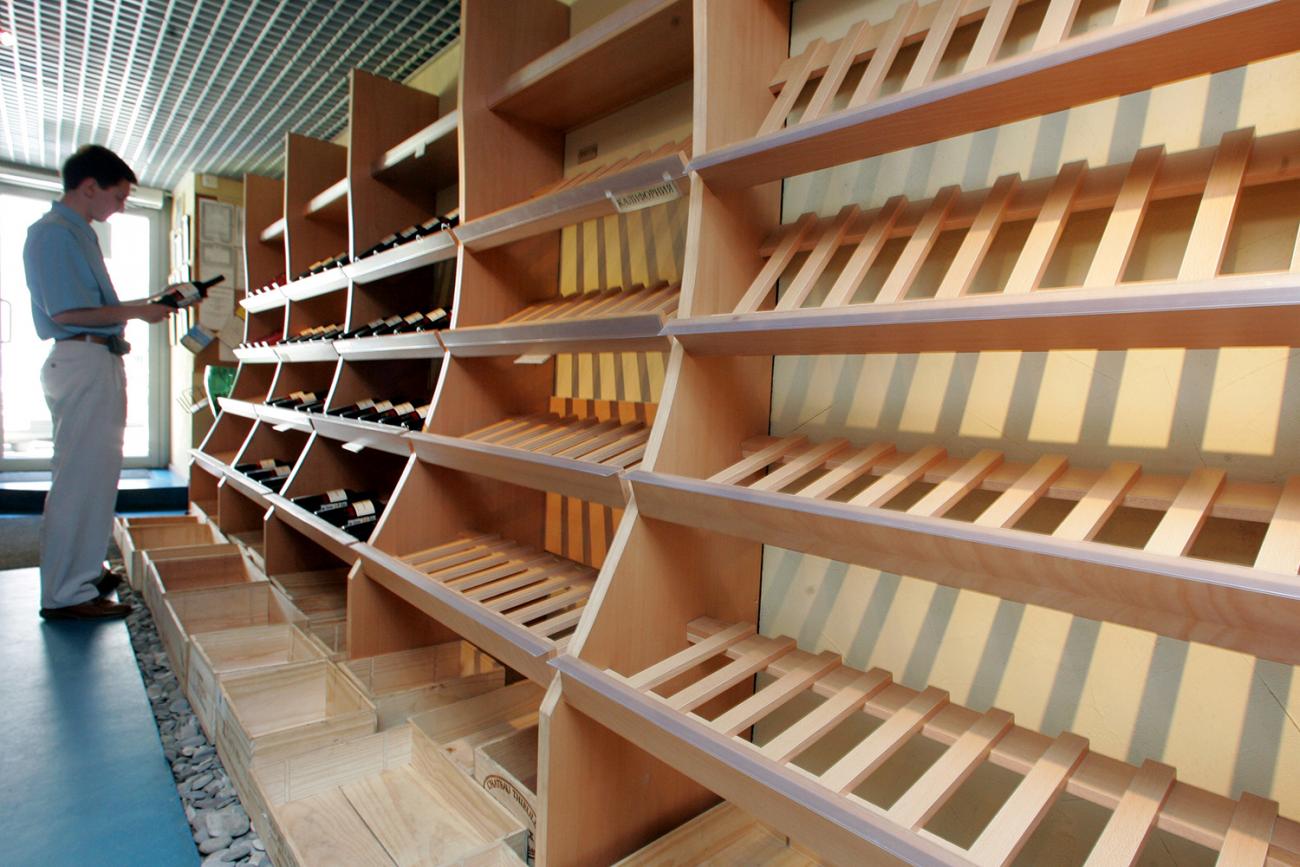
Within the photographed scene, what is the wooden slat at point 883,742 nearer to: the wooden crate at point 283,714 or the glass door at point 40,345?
the wooden crate at point 283,714

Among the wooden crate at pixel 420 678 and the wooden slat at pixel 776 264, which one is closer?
the wooden slat at pixel 776 264

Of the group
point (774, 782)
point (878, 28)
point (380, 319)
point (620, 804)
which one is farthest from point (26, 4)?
point (774, 782)

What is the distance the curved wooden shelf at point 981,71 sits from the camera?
2.77 feet

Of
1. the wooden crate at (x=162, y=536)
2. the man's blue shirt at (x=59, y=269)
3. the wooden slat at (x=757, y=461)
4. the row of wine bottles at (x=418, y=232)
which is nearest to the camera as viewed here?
the wooden slat at (x=757, y=461)

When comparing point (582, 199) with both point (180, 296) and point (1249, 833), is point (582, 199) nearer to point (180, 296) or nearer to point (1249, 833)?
point (1249, 833)

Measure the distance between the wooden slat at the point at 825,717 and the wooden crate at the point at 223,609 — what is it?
208 cm

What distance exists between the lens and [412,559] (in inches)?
89.0

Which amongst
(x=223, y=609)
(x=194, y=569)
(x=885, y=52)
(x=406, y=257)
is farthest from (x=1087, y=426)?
(x=194, y=569)

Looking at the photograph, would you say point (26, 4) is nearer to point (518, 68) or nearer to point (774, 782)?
point (518, 68)

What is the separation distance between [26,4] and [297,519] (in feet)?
9.11

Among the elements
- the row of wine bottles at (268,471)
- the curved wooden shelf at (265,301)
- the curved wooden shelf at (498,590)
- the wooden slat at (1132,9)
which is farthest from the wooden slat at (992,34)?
the curved wooden shelf at (265,301)

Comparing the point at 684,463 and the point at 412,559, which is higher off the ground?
the point at 684,463

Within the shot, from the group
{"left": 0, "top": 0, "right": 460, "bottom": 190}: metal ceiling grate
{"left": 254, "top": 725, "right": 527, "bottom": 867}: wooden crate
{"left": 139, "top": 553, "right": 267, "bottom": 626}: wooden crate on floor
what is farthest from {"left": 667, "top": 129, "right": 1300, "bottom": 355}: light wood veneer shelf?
{"left": 139, "top": 553, "right": 267, "bottom": 626}: wooden crate on floor

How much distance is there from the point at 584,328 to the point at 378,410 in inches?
60.3
